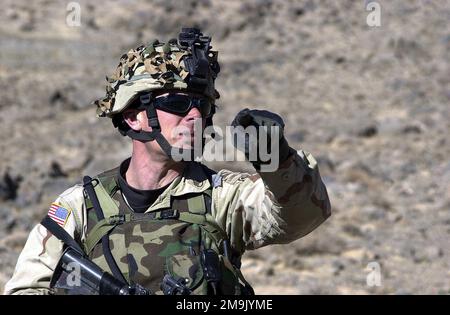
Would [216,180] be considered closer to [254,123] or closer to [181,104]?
[181,104]

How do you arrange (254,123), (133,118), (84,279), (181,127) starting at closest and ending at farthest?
(254,123), (84,279), (181,127), (133,118)

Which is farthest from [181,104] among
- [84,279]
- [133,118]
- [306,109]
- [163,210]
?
[306,109]

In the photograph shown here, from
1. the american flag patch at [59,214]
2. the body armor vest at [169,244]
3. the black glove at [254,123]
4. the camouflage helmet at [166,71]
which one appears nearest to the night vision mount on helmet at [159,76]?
the camouflage helmet at [166,71]

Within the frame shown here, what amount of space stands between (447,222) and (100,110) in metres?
9.18

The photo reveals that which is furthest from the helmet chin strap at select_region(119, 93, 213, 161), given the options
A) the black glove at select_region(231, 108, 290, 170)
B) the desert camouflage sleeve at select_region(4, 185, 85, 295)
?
the black glove at select_region(231, 108, 290, 170)

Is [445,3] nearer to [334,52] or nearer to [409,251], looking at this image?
[334,52]

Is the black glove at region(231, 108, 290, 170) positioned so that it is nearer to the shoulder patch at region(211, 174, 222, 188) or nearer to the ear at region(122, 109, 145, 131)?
the shoulder patch at region(211, 174, 222, 188)

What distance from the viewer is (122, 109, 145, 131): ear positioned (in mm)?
4625

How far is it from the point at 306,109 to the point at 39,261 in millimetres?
16040

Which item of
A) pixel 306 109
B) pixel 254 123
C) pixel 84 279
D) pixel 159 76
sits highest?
pixel 306 109

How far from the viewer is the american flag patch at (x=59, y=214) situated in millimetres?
4438

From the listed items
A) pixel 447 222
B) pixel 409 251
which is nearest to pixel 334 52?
pixel 447 222

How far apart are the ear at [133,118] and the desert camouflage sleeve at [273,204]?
418 millimetres

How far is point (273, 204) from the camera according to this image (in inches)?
159
